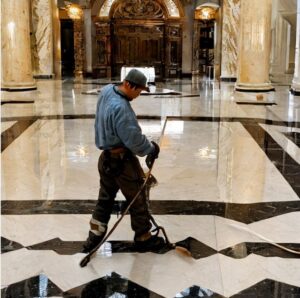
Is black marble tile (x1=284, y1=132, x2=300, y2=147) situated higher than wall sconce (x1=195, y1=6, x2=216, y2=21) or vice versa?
wall sconce (x1=195, y1=6, x2=216, y2=21)

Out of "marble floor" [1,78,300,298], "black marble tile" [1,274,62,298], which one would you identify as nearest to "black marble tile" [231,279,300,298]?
"marble floor" [1,78,300,298]

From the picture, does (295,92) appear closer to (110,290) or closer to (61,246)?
(61,246)

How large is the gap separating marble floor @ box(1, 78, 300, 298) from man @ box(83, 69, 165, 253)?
155 mm

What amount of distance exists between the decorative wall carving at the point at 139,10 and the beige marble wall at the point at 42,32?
3886 millimetres

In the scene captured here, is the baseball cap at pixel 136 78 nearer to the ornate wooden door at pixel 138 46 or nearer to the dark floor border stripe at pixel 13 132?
the dark floor border stripe at pixel 13 132

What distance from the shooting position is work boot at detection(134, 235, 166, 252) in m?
3.67

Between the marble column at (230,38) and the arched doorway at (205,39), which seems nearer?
the marble column at (230,38)

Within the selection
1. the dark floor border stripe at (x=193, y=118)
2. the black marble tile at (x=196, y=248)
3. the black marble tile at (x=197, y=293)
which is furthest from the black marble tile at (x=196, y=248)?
the dark floor border stripe at (x=193, y=118)

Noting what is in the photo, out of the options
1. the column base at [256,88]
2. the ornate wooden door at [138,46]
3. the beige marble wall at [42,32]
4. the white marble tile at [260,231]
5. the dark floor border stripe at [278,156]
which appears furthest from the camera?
the ornate wooden door at [138,46]

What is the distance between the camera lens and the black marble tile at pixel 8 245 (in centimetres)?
368

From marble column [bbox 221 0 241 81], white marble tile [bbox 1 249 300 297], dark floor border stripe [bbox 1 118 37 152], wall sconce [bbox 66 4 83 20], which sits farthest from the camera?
wall sconce [bbox 66 4 83 20]

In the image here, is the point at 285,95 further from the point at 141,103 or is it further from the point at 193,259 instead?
the point at 193,259

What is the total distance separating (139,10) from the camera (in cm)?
2156

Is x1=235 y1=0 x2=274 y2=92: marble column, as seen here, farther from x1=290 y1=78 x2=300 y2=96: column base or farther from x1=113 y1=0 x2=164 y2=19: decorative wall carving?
x1=113 y1=0 x2=164 y2=19: decorative wall carving
